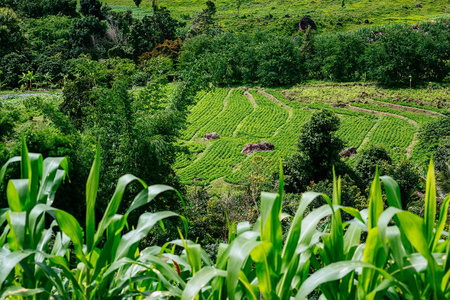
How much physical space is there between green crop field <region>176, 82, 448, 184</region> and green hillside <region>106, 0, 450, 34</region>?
2847 cm

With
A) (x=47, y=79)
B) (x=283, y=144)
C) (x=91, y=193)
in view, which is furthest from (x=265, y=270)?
(x=47, y=79)

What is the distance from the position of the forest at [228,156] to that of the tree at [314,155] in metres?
0.09

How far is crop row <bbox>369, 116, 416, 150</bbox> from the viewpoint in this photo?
2866 cm

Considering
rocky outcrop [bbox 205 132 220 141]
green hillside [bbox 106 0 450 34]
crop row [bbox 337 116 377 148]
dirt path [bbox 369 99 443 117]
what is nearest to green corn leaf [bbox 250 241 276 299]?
crop row [bbox 337 116 377 148]

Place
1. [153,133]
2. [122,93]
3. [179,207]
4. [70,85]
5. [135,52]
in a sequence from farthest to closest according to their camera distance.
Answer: [135,52] < [70,85] < [179,207] < [153,133] < [122,93]

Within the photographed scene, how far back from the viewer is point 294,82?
47.2 m

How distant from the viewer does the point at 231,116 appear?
36.1m

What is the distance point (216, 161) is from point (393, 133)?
14083mm

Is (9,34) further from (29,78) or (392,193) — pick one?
(392,193)

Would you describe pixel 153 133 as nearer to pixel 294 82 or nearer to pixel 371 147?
pixel 371 147

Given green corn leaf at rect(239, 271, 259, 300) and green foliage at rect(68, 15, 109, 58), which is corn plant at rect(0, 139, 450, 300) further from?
green foliage at rect(68, 15, 109, 58)

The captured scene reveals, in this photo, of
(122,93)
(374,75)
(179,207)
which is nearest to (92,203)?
(122,93)

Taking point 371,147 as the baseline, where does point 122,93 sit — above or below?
above

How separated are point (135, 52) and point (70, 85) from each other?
94.0ft
